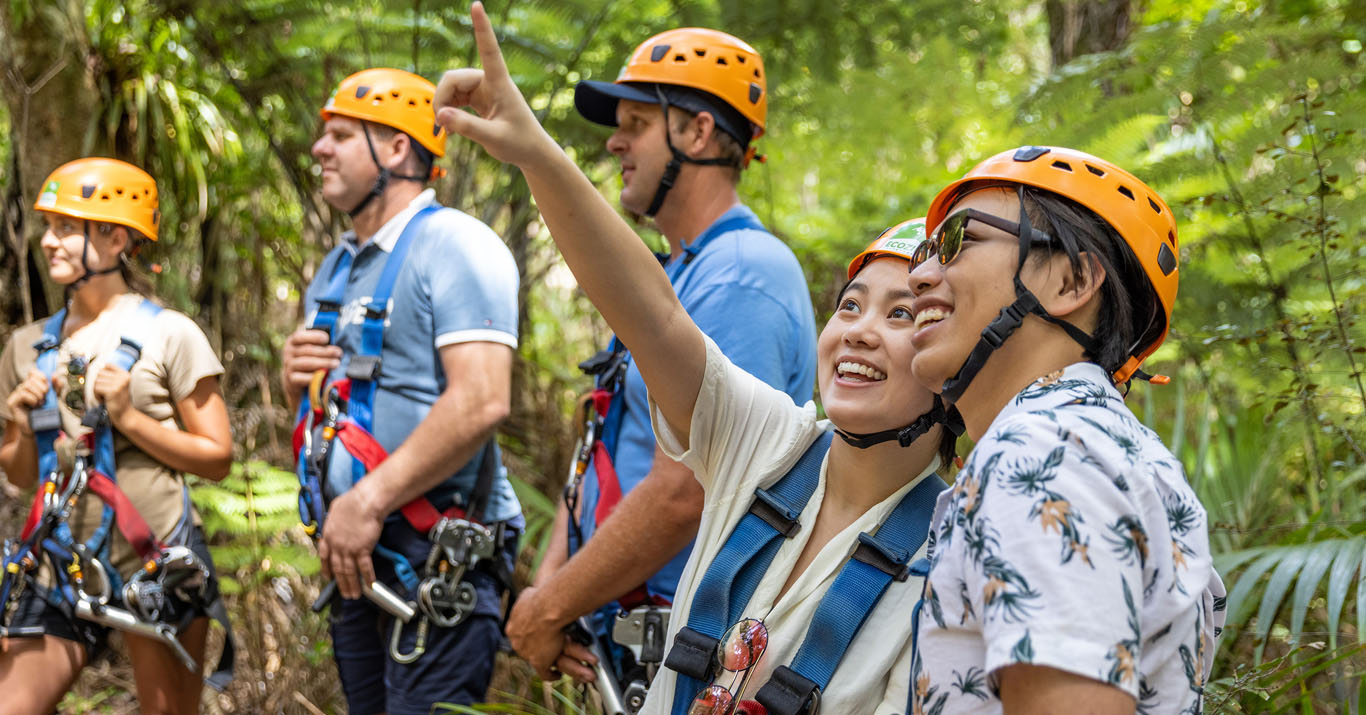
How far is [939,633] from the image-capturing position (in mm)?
1378

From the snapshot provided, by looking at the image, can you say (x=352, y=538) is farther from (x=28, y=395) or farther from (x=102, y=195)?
(x=102, y=195)

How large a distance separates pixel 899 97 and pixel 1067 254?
4.49 metres

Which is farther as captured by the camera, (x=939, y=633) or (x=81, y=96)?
(x=81, y=96)

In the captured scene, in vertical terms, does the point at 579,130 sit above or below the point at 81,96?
above

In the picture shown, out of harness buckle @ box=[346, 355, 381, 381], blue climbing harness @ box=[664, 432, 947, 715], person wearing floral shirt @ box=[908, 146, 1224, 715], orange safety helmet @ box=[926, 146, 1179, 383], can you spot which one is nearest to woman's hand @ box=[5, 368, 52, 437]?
harness buckle @ box=[346, 355, 381, 381]

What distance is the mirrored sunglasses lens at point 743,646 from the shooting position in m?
1.88

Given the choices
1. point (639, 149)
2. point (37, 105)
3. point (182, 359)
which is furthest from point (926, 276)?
point (37, 105)

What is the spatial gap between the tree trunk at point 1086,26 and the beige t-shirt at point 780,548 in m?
5.28

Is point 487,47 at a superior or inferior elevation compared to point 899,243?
inferior

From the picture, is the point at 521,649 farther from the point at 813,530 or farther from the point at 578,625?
the point at 813,530

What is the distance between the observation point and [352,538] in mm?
3277

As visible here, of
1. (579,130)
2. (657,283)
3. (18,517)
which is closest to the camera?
(657,283)

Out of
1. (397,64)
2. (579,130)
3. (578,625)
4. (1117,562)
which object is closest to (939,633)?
(1117,562)

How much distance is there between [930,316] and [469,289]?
7.06 ft
